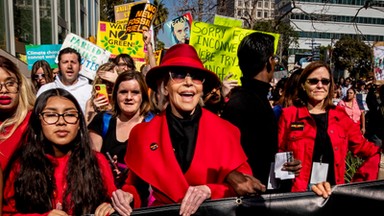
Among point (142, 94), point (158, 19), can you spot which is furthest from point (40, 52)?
point (158, 19)

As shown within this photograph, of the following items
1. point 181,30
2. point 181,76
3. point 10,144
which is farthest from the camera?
point 181,30

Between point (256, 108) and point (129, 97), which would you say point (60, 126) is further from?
point (256, 108)

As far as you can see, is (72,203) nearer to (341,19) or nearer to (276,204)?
(276,204)

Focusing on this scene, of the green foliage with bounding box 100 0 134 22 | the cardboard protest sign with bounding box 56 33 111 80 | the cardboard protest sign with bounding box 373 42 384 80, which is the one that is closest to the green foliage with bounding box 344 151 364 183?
the cardboard protest sign with bounding box 373 42 384 80

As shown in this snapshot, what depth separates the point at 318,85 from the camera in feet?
10.3

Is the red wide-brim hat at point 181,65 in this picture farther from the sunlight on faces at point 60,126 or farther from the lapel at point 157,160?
the sunlight on faces at point 60,126

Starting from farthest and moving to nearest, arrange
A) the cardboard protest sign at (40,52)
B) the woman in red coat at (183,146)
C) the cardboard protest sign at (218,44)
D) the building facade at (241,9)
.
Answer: the building facade at (241,9) < the cardboard protest sign at (40,52) < the cardboard protest sign at (218,44) < the woman in red coat at (183,146)

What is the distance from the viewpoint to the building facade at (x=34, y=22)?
37.1ft

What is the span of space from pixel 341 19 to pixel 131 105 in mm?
83017

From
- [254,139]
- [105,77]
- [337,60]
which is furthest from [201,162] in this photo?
[337,60]

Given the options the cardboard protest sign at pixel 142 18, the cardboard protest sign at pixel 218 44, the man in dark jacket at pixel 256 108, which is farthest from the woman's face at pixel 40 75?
the man in dark jacket at pixel 256 108

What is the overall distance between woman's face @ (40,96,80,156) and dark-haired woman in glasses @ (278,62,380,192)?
1.66 m

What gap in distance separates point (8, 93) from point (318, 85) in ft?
7.65

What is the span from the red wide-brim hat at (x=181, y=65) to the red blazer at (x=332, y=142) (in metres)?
0.94
